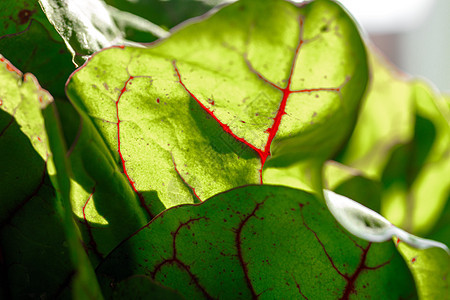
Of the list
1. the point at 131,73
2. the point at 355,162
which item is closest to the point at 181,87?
the point at 131,73

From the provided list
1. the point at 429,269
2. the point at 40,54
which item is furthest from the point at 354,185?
the point at 40,54

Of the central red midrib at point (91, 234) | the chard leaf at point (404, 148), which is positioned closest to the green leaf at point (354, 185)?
the chard leaf at point (404, 148)

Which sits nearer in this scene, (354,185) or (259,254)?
(259,254)

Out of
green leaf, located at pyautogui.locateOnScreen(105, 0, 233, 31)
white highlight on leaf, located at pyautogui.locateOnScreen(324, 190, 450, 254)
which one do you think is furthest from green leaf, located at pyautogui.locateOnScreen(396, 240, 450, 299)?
green leaf, located at pyautogui.locateOnScreen(105, 0, 233, 31)

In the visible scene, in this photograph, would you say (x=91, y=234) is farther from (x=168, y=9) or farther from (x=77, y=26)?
(x=168, y=9)

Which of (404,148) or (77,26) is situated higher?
(77,26)

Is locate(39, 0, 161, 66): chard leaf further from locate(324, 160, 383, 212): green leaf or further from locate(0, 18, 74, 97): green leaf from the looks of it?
locate(324, 160, 383, 212): green leaf
